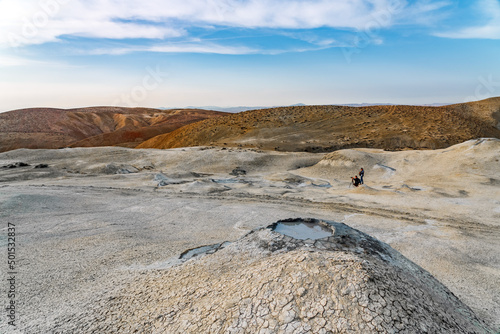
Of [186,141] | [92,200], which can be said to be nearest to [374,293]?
[92,200]

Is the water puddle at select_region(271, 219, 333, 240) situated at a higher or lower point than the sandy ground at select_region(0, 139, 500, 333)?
higher

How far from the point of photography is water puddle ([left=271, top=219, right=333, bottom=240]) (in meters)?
6.04

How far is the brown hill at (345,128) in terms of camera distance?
41562 mm

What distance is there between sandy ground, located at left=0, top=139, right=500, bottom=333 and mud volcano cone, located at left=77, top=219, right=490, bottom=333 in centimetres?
126

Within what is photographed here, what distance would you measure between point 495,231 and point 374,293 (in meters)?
10.9

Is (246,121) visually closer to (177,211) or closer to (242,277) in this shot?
(177,211)

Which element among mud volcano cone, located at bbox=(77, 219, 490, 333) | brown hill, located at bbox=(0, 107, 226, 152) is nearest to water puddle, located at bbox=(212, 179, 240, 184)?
mud volcano cone, located at bbox=(77, 219, 490, 333)

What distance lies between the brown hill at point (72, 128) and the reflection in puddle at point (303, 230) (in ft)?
192

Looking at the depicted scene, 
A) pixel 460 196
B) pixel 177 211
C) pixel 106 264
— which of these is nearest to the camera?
pixel 106 264

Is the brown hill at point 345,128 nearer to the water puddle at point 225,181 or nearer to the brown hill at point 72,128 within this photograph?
the brown hill at point 72,128

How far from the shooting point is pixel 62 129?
7412 centimetres

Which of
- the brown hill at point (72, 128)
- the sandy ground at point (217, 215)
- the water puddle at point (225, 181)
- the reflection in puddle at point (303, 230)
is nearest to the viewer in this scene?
the reflection in puddle at point (303, 230)

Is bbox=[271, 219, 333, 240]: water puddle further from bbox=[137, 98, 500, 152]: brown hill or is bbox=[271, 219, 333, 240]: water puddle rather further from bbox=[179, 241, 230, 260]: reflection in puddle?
bbox=[137, 98, 500, 152]: brown hill

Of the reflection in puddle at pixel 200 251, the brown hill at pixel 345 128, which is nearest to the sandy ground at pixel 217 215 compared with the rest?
the reflection in puddle at pixel 200 251
